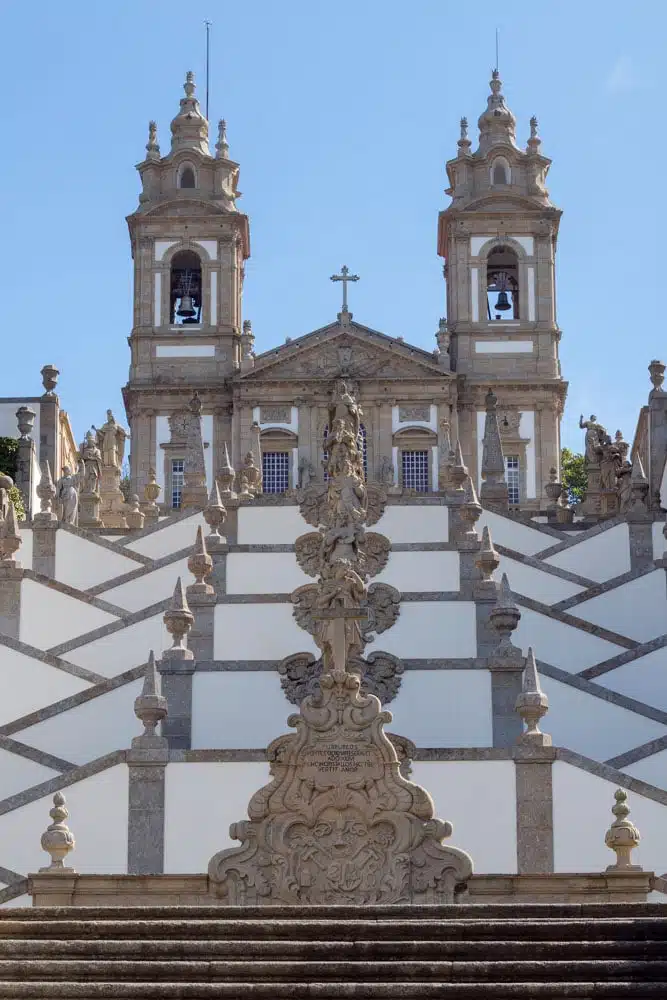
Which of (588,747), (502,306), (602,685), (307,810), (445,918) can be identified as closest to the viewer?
(445,918)

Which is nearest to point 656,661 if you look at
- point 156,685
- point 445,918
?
point 156,685

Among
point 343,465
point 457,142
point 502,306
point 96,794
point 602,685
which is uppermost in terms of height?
Answer: point 457,142

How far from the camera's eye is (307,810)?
18.2 metres

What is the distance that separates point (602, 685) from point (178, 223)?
1188 inches

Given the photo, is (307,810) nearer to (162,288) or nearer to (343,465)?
(343,465)

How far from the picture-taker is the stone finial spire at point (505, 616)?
27.4 meters

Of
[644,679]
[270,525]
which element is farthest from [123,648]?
[644,679]

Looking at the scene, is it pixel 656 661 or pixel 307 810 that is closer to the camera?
pixel 307 810

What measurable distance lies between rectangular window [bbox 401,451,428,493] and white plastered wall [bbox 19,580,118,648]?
19.5 meters

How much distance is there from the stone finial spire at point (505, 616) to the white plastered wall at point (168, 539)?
8684 mm

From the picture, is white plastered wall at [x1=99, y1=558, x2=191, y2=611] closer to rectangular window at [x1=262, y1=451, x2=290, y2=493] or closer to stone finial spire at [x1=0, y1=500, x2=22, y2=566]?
stone finial spire at [x1=0, y1=500, x2=22, y2=566]

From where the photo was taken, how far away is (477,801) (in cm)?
2358

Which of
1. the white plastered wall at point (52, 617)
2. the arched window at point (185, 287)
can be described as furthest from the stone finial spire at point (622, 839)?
the arched window at point (185, 287)

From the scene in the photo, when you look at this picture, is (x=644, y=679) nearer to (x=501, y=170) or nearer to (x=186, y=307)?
(x=186, y=307)
